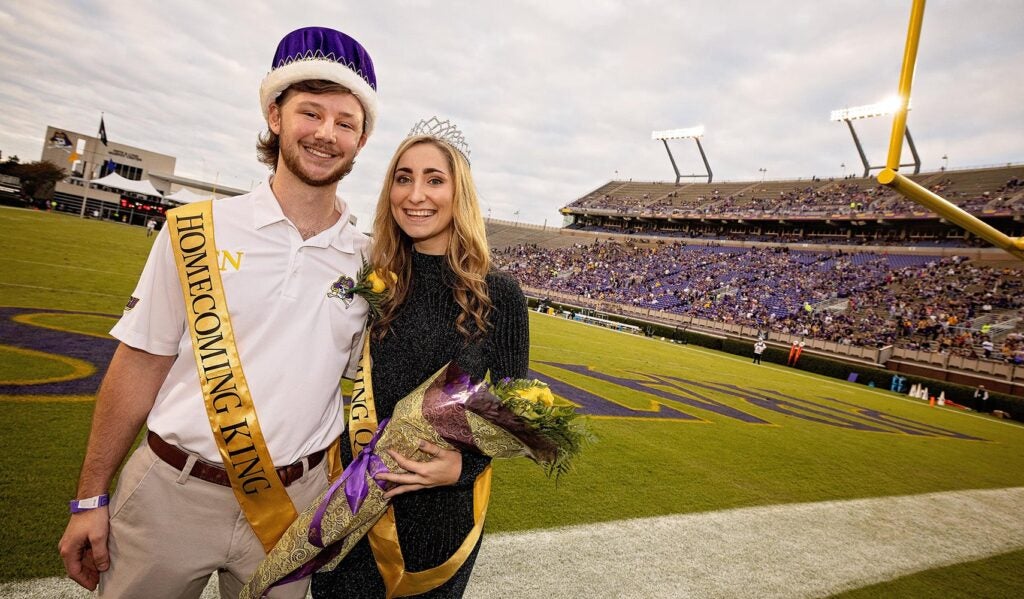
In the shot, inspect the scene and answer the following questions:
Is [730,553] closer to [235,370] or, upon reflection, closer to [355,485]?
[355,485]

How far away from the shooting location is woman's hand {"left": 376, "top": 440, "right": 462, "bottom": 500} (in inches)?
59.8

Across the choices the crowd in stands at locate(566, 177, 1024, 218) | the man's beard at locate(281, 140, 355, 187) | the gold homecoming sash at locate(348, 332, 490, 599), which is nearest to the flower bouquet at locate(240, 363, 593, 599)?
the gold homecoming sash at locate(348, 332, 490, 599)

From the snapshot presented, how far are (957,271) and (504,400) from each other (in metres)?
42.2

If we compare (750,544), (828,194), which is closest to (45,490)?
(750,544)

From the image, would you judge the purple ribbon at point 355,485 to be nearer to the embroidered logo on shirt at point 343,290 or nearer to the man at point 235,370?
the man at point 235,370

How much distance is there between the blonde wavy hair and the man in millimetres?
133

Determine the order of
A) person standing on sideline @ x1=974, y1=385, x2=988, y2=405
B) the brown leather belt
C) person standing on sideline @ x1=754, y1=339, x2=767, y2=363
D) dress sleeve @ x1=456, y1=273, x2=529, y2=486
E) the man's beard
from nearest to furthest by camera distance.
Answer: the brown leather belt, the man's beard, dress sleeve @ x1=456, y1=273, x2=529, y2=486, person standing on sideline @ x1=974, y1=385, x2=988, y2=405, person standing on sideline @ x1=754, y1=339, x2=767, y2=363

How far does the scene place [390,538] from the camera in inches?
67.9

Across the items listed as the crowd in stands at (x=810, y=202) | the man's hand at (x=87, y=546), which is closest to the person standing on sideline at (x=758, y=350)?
the crowd in stands at (x=810, y=202)

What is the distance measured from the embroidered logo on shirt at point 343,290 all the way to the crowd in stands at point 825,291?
23.1m

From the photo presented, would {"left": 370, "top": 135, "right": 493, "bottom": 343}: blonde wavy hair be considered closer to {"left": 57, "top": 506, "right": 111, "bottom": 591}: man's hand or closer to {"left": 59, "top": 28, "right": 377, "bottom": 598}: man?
{"left": 59, "top": 28, "right": 377, "bottom": 598}: man

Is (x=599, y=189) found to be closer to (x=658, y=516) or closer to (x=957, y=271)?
(x=957, y=271)

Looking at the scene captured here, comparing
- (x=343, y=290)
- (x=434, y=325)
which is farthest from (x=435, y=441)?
(x=343, y=290)

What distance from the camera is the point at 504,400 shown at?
1490 mm
